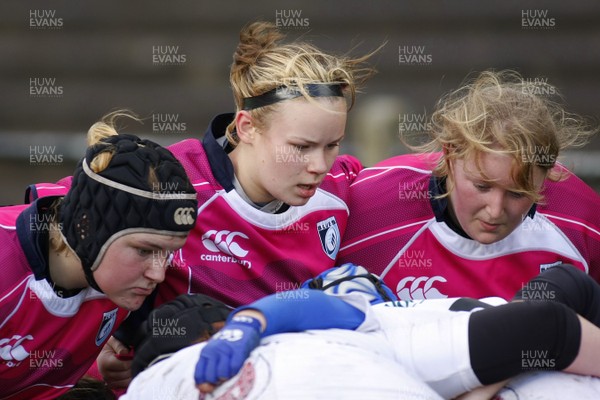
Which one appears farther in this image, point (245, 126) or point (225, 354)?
point (245, 126)

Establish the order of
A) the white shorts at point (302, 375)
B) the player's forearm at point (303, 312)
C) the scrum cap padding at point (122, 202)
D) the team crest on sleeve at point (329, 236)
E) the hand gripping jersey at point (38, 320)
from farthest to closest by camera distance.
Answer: the team crest on sleeve at point (329, 236) → the hand gripping jersey at point (38, 320) → the scrum cap padding at point (122, 202) → the player's forearm at point (303, 312) → the white shorts at point (302, 375)

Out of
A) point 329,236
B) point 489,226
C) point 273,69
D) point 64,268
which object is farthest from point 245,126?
point 489,226

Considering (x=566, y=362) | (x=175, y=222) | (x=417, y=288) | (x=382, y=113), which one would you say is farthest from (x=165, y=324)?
(x=382, y=113)

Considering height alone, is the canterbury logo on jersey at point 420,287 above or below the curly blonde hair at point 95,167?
below

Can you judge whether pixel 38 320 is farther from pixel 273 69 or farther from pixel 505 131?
pixel 505 131

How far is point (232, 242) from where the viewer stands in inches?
123

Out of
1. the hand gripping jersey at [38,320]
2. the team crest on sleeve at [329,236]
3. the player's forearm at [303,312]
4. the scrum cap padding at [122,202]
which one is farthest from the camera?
the team crest on sleeve at [329,236]

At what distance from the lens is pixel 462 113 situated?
317cm

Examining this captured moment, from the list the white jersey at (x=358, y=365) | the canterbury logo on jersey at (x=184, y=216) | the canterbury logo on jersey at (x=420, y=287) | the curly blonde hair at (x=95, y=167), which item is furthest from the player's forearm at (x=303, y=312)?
the canterbury logo on jersey at (x=420, y=287)

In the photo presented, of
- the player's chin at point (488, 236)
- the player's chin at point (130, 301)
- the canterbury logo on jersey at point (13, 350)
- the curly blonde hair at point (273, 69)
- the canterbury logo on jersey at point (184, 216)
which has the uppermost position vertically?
the curly blonde hair at point (273, 69)

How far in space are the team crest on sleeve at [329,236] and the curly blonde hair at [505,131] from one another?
0.39 meters

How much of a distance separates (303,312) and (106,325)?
105 cm

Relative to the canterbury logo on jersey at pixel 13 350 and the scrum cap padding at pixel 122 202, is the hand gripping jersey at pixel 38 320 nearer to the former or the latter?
the canterbury logo on jersey at pixel 13 350

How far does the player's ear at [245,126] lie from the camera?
122 inches
